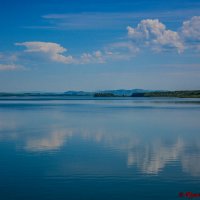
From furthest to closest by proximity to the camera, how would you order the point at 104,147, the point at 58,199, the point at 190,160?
1. the point at 104,147
2. the point at 190,160
3. the point at 58,199

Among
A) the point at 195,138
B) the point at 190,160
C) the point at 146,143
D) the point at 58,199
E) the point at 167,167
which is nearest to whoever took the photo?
the point at 58,199

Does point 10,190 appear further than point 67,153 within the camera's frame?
No

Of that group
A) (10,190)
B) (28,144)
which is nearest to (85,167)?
(10,190)

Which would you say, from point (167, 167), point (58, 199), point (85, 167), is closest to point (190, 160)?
point (167, 167)

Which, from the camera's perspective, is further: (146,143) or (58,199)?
(146,143)

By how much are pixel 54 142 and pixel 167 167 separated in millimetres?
8300

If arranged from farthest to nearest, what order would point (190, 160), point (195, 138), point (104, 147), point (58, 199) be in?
point (195, 138) → point (104, 147) → point (190, 160) → point (58, 199)

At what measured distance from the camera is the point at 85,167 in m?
13.9

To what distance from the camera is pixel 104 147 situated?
18703 mm

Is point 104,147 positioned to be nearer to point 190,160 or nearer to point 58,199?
point 190,160

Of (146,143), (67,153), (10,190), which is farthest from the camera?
(146,143)

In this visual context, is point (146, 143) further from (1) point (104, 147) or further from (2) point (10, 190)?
(2) point (10, 190)

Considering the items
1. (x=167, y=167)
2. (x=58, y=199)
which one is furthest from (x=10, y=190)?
(x=167, y=167)

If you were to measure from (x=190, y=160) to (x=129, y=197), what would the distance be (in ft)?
17.8
